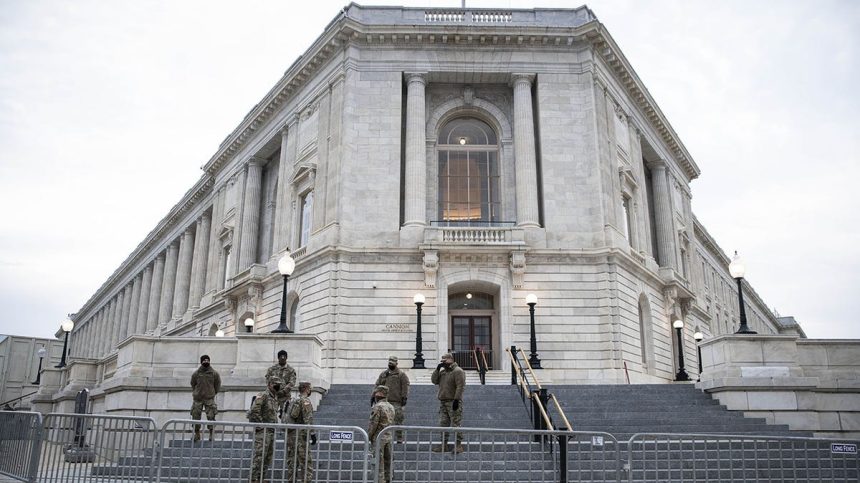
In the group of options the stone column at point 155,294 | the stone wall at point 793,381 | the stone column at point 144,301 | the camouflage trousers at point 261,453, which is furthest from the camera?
the stone column at point 144,301

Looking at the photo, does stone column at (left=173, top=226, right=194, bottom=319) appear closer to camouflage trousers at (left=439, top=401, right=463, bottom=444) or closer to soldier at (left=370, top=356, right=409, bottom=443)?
soldier at (left=370, top=356, right=409, bottom=443)

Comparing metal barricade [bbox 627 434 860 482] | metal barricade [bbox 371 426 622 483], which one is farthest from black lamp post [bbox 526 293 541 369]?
metal barricade [bbox 627 434 860 482]

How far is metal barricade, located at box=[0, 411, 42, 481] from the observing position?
9.94 m

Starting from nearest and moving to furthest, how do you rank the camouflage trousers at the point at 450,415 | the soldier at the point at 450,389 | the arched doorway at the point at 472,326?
1. the soldier at the point at 450,389
2. the camouflage trousers at the point at 450,415
3. the arched doorway at the point at 472,326

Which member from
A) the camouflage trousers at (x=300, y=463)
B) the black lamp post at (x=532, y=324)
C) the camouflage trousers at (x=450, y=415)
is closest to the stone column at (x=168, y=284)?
the black lamp post at (x=532, y=324)

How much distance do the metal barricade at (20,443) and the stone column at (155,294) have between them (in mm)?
47801

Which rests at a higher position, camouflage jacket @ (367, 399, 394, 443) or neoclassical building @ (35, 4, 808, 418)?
neoclassical building @ (35, 4, 808, 418)

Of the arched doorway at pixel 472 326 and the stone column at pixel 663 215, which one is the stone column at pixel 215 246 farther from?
the stone column at pixel 663 215

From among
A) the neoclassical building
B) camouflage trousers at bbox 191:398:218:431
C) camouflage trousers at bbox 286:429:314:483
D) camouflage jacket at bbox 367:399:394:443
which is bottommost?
camouflage trousers at bbox 286:429:314:483

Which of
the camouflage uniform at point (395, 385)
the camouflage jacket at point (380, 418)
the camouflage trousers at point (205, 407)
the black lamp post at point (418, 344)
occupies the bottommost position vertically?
the camouflage jacket at point (380, 418)

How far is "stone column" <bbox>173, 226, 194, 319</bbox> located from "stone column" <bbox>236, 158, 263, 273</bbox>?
13.9 m

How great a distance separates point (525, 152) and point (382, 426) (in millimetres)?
20218

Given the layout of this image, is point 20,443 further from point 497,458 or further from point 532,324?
point 532,324

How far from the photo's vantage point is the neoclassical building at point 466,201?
26703mm
